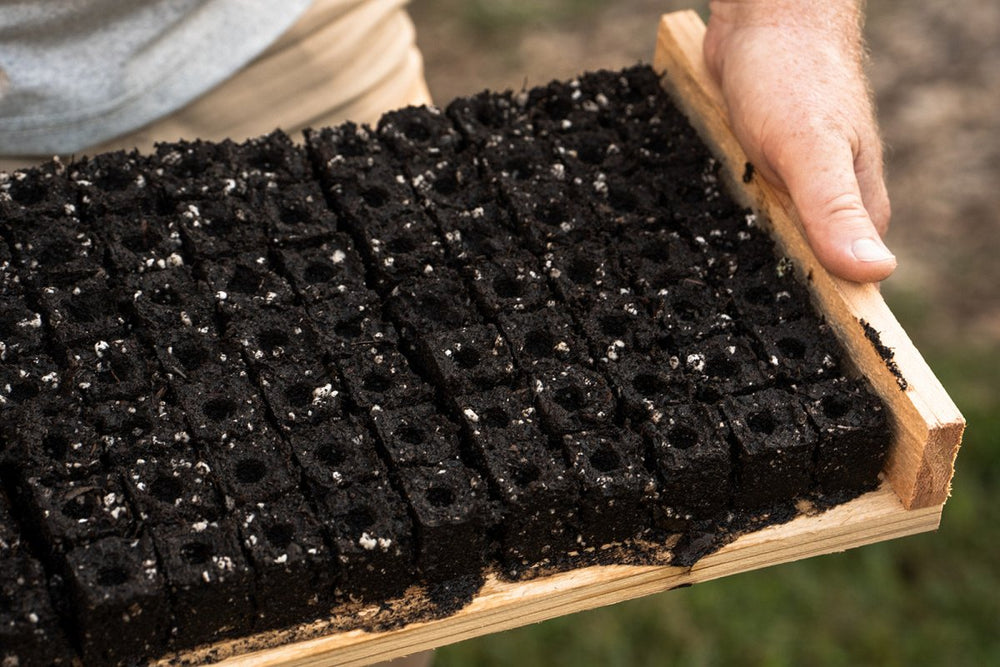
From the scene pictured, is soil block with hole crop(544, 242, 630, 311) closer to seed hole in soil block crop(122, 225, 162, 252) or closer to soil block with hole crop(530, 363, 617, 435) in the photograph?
soil block with hole crop(530, 363, 617, 435)

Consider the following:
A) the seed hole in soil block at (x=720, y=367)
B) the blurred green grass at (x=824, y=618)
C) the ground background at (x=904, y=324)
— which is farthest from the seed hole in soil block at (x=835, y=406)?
the blurred green grass at (x=824, y=618)

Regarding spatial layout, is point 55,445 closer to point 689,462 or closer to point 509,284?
point 509,284

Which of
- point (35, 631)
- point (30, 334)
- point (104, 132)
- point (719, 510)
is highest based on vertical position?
point (104, 132)

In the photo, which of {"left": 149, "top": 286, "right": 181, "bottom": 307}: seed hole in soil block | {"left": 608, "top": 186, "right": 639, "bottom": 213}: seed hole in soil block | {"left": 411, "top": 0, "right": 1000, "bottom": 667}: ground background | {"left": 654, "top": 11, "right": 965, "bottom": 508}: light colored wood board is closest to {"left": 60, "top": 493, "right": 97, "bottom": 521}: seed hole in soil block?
{"left": 149, "top": 286, "right": 181, "bottom": 307}: seed hole in soil block

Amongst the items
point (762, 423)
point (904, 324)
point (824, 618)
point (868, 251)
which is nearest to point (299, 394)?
point (762, 423)

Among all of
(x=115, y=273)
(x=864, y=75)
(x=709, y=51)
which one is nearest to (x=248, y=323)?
(x=115, y=273)

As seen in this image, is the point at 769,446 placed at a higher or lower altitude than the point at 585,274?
lower

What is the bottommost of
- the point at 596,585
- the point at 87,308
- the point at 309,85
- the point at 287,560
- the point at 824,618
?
the point at 824,618

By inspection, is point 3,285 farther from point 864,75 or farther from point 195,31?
point 864,75
